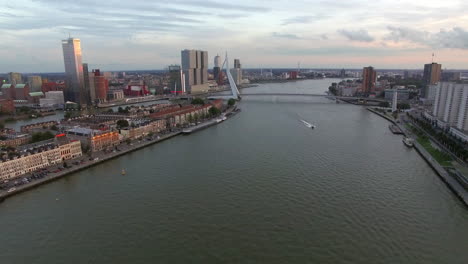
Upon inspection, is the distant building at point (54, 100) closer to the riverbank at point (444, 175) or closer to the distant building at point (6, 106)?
the distant building at point (6, 106)

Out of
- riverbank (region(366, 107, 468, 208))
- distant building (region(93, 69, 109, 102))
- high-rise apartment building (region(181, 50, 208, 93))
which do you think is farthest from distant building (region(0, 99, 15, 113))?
riverbank (region(366, 107, 468, 208))

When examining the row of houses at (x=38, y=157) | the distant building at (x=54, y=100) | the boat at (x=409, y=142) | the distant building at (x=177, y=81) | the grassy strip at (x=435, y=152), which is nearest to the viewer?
the row of houses at (x=38, y=157)

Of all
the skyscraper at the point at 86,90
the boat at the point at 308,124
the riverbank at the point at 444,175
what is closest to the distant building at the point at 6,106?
the skyscraper at the point at 86,90

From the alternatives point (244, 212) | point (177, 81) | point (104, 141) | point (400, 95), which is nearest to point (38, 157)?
point (104, 141)

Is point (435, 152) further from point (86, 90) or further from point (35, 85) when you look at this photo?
point (35, 85)

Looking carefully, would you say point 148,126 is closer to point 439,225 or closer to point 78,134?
point 78,134

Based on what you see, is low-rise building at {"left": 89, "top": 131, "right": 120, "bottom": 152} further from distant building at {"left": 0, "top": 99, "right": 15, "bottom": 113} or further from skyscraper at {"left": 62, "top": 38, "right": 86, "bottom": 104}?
skyscraper at {"left": 62, "top": 38, "right": 86, "bottom": 104}
